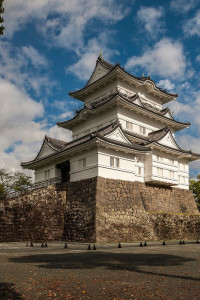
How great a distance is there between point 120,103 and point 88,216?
12981 mm

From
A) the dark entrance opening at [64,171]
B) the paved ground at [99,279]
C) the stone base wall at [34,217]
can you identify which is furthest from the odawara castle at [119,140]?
A: the paved ground at [99,279]

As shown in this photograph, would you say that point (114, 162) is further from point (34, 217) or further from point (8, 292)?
point (8, 292)

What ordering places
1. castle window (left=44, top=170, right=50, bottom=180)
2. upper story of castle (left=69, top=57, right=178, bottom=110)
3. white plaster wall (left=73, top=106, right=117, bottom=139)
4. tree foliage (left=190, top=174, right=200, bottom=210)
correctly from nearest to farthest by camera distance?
1. castle window (left=44, top=170, right=50, bottom=180)
2. white plaster wall (left=73, top=106, right=117, bottom=139)
3. upper story of castle (left=69, top=57, right=178, bottom=110)
4. tree foliage (left=190, top=174, right=200, bottom=210)

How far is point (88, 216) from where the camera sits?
901 inches

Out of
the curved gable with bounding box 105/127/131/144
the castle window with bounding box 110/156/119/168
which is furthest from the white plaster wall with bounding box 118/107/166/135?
the castle window with bounding box 110/156/119/168

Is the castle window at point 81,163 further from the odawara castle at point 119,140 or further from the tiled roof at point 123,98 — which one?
the tiled roof at point 123,98

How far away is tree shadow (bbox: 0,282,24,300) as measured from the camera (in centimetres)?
640

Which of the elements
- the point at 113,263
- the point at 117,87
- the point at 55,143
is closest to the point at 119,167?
the point at 55,143

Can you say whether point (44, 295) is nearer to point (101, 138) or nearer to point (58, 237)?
point (101, 138)

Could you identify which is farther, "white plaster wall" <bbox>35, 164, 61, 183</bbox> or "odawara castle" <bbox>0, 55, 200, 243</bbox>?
"white plaster wall" <bbox>35, 164, 61, 183</bbox>

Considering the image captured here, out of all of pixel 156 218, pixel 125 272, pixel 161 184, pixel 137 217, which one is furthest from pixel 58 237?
pixel 125 272

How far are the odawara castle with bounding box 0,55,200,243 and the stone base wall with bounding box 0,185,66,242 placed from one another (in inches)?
3.0

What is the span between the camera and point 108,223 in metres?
22.7

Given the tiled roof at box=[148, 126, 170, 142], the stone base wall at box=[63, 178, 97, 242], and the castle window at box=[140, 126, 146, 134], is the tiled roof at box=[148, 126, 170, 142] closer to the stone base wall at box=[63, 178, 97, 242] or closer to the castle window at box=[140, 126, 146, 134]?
the castle window at box=[140, 126, 146, 134]
